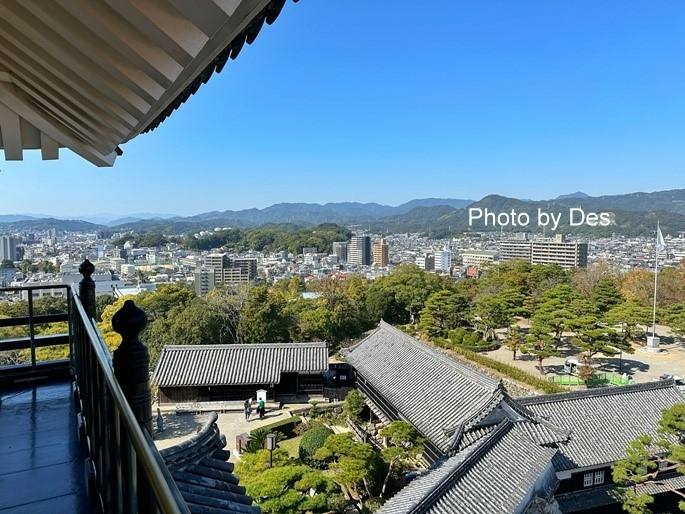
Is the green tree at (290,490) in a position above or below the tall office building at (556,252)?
below

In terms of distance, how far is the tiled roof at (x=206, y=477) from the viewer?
7.91 ft

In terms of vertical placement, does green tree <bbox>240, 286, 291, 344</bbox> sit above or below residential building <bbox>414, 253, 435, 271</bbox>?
above

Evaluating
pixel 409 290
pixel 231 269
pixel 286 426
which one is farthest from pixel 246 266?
pixel 286 426

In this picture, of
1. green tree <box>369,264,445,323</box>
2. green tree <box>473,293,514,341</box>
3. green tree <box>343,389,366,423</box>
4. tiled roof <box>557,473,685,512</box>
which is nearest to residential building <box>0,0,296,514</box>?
tiled roof <box>557,473,685,512</box>

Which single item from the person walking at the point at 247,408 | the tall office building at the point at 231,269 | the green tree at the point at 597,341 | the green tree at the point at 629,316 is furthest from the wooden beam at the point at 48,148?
the tall office building at the point at 231,269

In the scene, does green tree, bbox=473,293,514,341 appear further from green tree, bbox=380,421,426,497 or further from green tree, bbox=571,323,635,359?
green tree, bbox=380,421,426,497

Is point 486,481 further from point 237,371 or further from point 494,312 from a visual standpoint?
point 494,312

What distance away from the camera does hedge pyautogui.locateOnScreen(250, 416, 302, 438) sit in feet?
40.2

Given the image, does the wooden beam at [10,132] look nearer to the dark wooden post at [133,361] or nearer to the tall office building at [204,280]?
the dark wooden post at [133,361]

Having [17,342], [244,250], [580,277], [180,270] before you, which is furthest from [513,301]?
[244,250]

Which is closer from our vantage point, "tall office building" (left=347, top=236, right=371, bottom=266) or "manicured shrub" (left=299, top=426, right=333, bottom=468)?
"manicured shrub" (left=299, top=426, right=333, bottom=468)

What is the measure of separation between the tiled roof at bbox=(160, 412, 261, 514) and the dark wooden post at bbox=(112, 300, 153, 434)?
1266mm

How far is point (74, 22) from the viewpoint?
1102 millimetres

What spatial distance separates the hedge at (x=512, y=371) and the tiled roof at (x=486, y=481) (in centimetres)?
733
